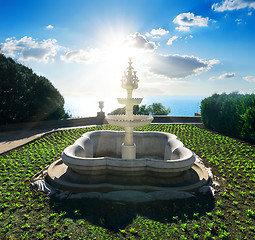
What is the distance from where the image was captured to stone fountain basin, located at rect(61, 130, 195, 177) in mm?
6777

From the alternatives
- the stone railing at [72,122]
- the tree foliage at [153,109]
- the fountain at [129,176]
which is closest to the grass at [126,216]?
the fountain at [129,176]

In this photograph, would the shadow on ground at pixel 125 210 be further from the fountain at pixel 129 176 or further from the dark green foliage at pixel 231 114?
the dark green foliage at pixel 231 114

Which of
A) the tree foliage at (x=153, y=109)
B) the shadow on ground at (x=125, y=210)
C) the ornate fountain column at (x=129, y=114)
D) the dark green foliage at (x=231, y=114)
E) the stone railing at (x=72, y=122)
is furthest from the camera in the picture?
the tree foliage at (x=153, y=109)

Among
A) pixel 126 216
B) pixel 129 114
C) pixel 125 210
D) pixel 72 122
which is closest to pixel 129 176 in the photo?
pixel 125 210

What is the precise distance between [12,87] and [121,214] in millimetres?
18674

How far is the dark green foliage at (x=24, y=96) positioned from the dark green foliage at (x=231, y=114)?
60.2 feet

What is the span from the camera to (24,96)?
19.9 metres

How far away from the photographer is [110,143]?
37.2 ft

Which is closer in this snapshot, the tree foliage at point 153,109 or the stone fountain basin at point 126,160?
the stone fountain basin at point 126,160

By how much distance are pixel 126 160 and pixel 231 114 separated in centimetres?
1447

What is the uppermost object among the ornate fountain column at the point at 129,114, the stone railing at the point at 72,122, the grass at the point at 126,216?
the ornate fountain column at the point at 129,114

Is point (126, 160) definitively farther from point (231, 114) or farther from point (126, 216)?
point (231, 114)

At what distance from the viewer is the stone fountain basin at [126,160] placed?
678 centimetres

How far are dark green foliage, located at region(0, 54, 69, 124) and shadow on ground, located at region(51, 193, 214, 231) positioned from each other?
654 inches
